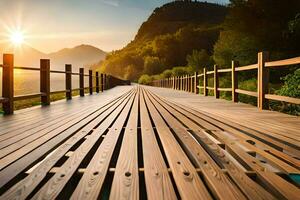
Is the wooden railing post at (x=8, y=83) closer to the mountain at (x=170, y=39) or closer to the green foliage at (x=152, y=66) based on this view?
the mountain at (x=170, y=39)

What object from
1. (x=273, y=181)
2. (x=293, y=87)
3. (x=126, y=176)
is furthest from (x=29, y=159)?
(x=293, y=87)

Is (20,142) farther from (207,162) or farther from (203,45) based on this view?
(203,45)

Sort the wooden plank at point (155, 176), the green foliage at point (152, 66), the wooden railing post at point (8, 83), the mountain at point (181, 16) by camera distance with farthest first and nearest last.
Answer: the mountain at point (181, 16)
the green foliage at point (152, 66)
the wooden railing post at point (8, 83)
the wooden plank at point (155, 176)

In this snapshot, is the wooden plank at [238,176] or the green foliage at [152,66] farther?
the green foliage at [152,66]

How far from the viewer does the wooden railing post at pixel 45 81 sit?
7.57 meters

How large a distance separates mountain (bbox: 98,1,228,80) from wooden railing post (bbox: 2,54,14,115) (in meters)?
29.4

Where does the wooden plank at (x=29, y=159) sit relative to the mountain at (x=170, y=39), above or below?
below

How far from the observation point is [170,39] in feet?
386

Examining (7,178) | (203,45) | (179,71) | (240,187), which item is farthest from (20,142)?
(203,45)

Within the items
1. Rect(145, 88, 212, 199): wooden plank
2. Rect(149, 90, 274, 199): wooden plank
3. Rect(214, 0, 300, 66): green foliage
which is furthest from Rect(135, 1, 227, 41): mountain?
Rect(145, 88, 212, 199): wooden plank

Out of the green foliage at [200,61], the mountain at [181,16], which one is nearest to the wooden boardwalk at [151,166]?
the green foliage at [200,61]

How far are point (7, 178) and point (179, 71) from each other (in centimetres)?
5946

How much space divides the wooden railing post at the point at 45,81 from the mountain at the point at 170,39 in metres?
27.4

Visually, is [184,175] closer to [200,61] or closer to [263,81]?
[263,81]
